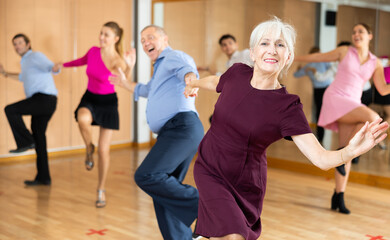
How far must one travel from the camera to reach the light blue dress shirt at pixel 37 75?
5570mm

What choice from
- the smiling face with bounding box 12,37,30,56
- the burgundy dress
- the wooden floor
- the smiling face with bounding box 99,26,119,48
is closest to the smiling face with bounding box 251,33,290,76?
the burgundy dress

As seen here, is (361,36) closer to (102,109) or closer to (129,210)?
(102,109)

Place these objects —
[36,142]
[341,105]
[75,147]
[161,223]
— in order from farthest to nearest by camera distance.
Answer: [75,147], [36,142], [341,105], [161,223]

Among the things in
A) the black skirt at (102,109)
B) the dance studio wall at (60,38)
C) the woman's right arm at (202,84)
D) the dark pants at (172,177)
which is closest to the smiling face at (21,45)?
the dance studio wall at (60,38)

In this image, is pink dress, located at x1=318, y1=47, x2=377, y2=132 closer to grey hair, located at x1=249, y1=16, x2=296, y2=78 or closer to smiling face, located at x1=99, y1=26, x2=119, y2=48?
smiling face, located at x1=99, y1=26, x2=119, y2=48

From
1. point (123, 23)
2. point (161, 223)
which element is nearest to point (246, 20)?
point (123, 23)

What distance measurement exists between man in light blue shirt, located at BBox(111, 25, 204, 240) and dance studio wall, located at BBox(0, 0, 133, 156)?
3618mm

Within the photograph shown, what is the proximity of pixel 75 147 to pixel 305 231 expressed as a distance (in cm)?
423

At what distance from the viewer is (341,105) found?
4688 mm

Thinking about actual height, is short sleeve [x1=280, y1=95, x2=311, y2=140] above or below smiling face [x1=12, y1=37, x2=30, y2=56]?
below

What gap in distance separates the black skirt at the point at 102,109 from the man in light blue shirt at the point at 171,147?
1.30m

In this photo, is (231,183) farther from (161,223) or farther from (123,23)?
(123,23)

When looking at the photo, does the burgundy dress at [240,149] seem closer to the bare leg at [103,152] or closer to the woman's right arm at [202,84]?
the woman's right arm at [202,84]

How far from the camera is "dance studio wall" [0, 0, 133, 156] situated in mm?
6625
